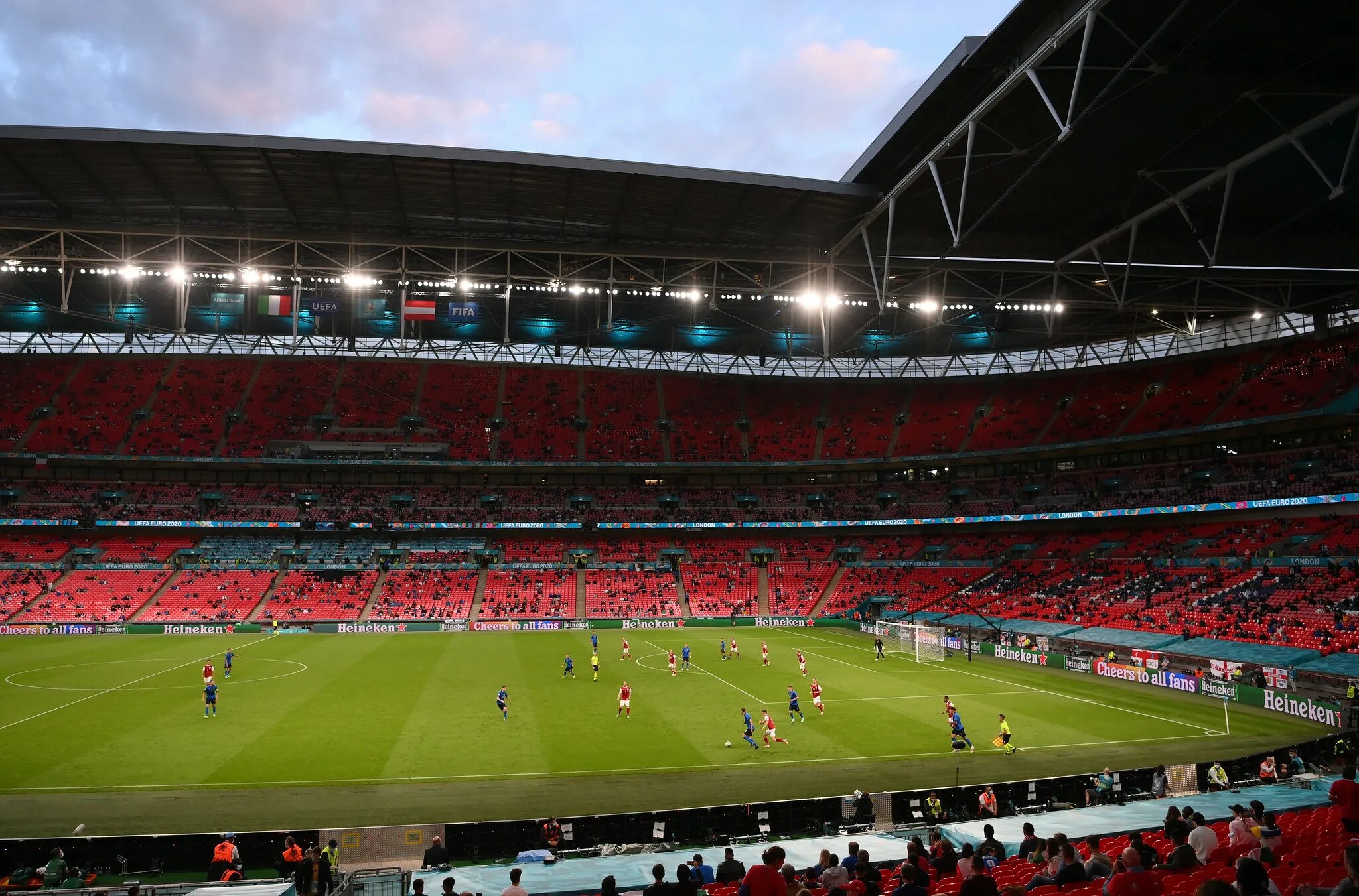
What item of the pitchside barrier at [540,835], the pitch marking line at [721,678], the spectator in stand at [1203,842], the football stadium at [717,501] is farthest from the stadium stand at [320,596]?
the spectator in stand at [1203,842]

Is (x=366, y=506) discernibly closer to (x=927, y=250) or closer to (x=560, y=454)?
(x=560, y=454)

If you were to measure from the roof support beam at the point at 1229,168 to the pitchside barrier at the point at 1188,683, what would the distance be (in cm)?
1819

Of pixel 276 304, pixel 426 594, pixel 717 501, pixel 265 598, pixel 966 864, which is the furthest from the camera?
pixel 717 501

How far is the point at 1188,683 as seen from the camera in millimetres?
32312

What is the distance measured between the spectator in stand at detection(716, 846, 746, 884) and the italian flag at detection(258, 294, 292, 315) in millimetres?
35189

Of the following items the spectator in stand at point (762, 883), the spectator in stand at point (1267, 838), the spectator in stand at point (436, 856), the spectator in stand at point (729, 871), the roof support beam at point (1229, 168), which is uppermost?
the roof support beam at point (1229, 168)

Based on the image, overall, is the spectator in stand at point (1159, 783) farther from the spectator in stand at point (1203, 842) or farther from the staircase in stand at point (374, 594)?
the staircase in stand at point (374, 594)

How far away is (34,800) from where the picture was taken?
1817 cm

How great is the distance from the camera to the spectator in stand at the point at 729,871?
11.7 m

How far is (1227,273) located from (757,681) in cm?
3107

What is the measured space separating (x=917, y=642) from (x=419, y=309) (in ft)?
105

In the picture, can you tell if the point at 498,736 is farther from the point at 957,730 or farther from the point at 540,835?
the point at 957,730

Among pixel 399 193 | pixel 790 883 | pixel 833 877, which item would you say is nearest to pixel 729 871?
pixel 833 877

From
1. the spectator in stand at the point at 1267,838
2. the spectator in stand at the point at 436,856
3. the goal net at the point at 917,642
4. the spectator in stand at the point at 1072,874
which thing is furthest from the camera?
the goal net at the point at 917,642
